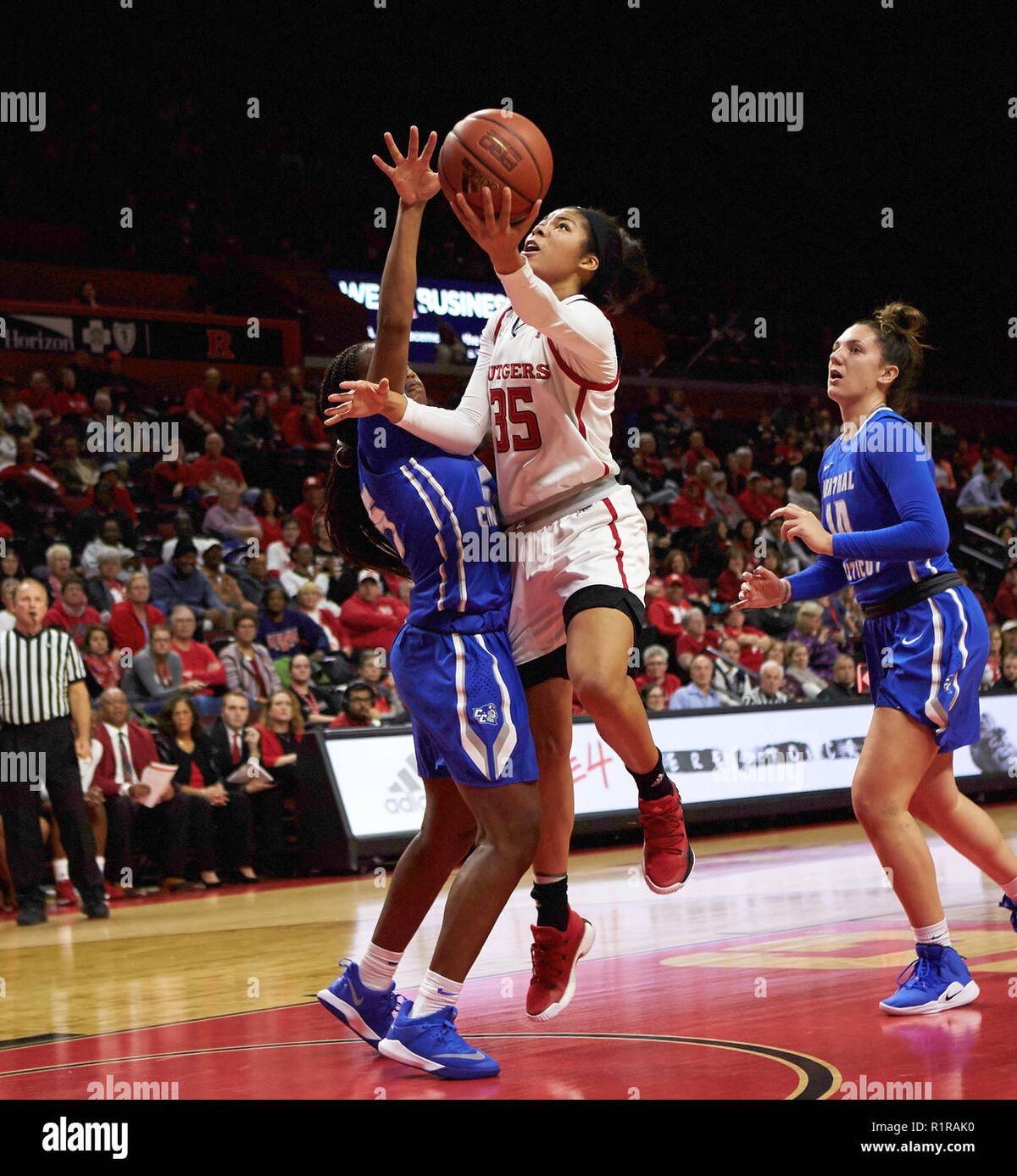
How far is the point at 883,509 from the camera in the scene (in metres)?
4.68

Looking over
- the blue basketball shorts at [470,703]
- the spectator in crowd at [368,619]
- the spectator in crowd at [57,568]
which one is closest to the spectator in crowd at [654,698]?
the spectator in crowd at [368,619]

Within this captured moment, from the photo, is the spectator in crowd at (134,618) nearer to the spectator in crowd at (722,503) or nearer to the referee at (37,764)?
the referee at (37,764)

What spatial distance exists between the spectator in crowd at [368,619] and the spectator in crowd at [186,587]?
992 millimetres

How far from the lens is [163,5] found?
19.9 meters

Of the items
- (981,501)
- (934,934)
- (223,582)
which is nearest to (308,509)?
(223,582)

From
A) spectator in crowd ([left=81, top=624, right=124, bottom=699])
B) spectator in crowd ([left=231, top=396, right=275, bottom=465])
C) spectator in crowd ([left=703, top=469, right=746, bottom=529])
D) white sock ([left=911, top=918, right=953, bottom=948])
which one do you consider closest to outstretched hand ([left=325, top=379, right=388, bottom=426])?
white sock ([left=911, top=918, right=953, bottom=948])

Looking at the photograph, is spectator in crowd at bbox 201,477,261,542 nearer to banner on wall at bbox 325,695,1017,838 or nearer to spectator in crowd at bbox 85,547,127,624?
→ spectator in crowd at bbox 85,547,127,624

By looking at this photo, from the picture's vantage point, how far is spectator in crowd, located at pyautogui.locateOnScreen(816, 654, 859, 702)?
497 inches

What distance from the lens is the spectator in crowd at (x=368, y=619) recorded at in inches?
462

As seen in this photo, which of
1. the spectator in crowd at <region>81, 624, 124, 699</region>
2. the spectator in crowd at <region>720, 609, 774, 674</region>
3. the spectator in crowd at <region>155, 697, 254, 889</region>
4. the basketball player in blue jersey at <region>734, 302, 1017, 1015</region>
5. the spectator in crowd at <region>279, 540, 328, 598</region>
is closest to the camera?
the basketball player in blue jersey at <region>734, 302, 1017, 1015</region>

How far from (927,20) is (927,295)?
452cm

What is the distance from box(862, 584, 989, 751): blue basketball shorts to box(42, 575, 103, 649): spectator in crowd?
7.11m
